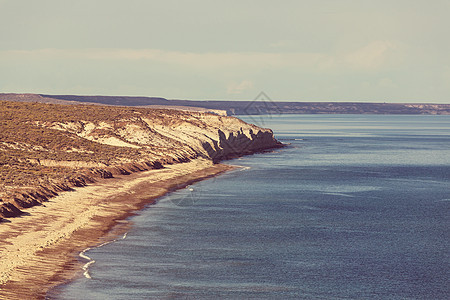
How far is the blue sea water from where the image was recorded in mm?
35188

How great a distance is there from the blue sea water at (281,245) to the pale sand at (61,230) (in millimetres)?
1534

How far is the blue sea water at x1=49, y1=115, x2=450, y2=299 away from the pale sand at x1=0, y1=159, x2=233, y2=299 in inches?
60.4

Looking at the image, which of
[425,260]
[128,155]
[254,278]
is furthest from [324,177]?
[254,278]

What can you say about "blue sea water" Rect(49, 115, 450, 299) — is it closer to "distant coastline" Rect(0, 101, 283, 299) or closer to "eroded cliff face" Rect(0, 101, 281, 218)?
"distant coastline" Rect(0, 101, 283, 299)

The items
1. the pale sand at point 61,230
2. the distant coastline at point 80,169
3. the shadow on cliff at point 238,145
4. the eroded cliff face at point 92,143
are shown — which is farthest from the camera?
the shadow on cliff at point 238,145

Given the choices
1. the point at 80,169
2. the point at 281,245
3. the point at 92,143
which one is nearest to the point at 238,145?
the point at 92,143

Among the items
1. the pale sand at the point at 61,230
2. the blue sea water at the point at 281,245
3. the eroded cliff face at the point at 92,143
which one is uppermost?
the eroded cliff face at the point at 92,143

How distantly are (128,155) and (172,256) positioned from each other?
56.6 meters

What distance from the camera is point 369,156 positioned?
449ft

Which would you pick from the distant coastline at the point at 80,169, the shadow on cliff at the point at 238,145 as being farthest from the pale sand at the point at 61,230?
the shadow on cliff at the point at 238,145

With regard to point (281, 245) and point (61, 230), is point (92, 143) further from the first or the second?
point (281, 245)

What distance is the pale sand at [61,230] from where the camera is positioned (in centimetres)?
3469

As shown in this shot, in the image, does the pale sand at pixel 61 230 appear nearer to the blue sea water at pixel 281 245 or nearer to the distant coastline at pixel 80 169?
the distant coastline at pixel 80 169

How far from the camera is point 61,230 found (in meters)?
47.2
